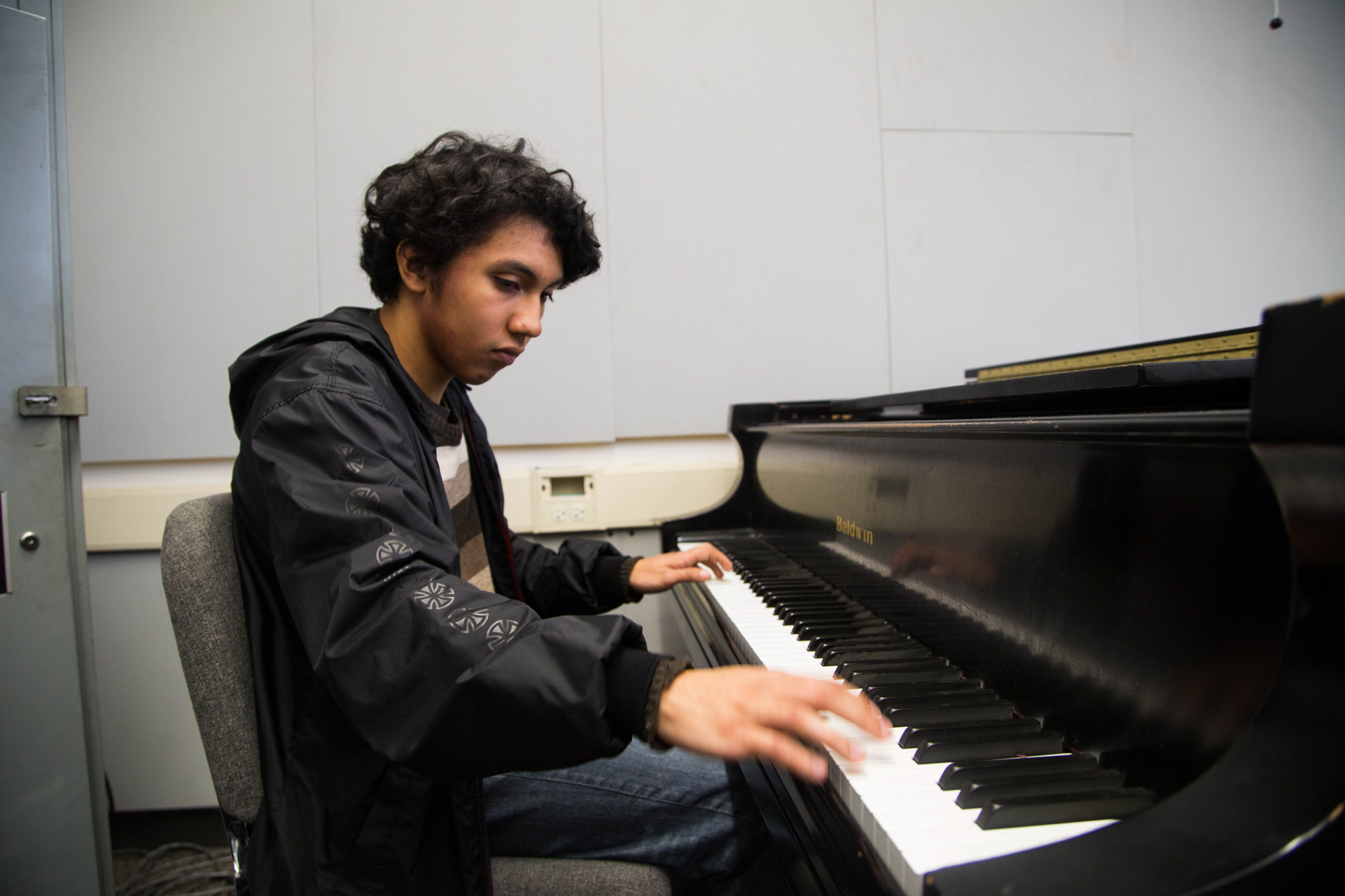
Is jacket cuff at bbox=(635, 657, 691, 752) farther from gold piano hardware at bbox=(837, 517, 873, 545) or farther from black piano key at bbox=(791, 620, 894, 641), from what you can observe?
gold piano hardware at bbox=(837, 517, 873, 545)

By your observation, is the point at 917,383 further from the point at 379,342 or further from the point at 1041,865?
the point at 1041,865

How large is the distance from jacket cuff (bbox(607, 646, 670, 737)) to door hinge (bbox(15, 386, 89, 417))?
125 cm

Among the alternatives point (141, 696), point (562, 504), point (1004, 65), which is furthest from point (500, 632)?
point (1004, 65)

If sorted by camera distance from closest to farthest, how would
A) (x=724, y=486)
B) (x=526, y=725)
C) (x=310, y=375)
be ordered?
1. (x=526, y=725)
2. (x=310, y=375)
3. (x=724, y=486)

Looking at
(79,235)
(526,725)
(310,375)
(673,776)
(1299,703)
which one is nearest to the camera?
(1299,703)

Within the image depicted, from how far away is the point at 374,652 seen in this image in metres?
0.62

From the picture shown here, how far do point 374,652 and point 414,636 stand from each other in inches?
1.7

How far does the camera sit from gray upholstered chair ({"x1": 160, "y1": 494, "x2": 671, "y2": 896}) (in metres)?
0.81

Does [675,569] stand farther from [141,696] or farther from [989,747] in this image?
[141,696]

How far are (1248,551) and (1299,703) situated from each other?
0.37 feet

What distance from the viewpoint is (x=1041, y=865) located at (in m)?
0.40

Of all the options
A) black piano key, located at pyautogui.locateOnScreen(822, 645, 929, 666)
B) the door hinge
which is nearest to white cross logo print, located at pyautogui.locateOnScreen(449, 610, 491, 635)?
black piano key, located at pyautogui.locateOnScreen(822, 645, 929, 666)

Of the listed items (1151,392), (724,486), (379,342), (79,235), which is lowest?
(724,486)

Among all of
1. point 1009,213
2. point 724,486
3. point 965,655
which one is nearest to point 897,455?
point 965,655
